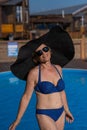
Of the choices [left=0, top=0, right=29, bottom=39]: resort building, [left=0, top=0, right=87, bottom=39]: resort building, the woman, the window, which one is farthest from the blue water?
the window

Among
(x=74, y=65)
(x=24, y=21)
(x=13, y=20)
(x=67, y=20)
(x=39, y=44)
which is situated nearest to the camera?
(x=39, y=44)

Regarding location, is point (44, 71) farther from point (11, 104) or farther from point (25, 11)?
point (25, 11)

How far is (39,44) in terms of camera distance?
141 inches

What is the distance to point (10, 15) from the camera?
2984 cm

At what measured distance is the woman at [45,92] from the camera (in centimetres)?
345

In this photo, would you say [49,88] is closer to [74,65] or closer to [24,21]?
[74,65]

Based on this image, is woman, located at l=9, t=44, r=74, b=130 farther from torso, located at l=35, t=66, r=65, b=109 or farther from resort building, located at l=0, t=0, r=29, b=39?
resort building, located at l=0, t=0, r=29, b=39

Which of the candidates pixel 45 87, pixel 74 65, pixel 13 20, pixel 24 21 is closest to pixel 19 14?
pixel 24 21

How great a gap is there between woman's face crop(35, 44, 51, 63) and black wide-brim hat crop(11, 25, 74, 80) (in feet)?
0.29

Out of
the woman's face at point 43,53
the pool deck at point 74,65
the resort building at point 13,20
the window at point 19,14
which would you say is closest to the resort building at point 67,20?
the resort building at point 13,20

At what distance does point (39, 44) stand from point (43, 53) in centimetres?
15

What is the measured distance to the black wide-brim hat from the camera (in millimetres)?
3621

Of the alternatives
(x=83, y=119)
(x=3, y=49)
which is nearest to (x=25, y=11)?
(x=3, y=49)

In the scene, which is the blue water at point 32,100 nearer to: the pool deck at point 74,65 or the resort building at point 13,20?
the pool deck at point 74,65
